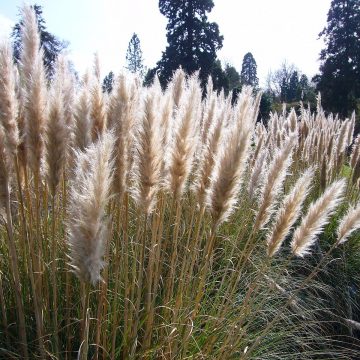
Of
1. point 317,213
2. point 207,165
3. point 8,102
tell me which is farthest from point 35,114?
point 317,213

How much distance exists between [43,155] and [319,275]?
309 cm

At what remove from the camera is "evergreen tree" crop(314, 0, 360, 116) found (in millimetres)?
29859

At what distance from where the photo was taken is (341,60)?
30812 mm

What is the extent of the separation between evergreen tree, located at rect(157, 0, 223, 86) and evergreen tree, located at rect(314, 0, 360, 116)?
27.9 feet

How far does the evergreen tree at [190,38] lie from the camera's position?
101 ft

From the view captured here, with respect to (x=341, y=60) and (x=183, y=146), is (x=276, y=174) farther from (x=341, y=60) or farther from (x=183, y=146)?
(x=341, y=60)

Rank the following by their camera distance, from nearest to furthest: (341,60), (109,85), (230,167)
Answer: (230,167)
(109,85)
(341,60)

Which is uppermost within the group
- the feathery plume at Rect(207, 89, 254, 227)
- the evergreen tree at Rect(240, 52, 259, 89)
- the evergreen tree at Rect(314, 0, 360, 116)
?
the evergreen tree at Rect(240, 52, 259, 89)

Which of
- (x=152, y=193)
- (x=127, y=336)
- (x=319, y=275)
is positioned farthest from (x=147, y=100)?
(x=319, y=275)

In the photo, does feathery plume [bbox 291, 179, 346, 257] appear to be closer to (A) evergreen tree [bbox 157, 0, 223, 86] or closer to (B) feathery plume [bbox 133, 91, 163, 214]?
(B) feathery plume [bbox 133, 91, 163, 214]

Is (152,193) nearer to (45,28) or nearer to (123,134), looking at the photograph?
(123,134)

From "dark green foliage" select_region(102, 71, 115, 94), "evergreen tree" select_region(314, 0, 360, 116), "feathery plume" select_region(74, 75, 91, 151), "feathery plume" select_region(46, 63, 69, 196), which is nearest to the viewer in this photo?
"feathery plume" select_region(46, 63, 69, 196)

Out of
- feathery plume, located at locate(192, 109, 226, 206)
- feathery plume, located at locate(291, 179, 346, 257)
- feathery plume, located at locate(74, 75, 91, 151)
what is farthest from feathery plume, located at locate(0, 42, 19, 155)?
feathery plume, located at locate(291, 179, 346, 257)

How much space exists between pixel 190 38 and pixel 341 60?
1175 centimetres
